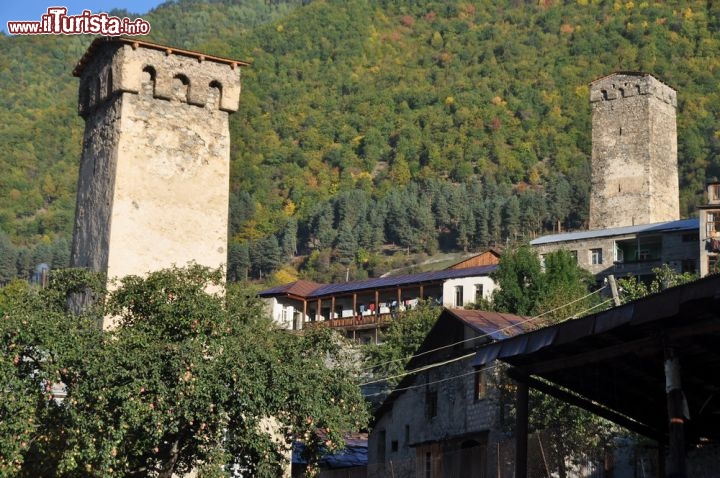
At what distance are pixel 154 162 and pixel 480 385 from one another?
1121 cm

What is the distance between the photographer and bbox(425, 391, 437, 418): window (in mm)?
39812

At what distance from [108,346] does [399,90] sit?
574 ft

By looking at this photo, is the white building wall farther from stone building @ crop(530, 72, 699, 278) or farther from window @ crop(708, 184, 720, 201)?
window @ crop(708, 184, 720, 201)

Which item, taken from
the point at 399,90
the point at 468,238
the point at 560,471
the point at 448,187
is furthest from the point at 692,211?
the point at 560,471

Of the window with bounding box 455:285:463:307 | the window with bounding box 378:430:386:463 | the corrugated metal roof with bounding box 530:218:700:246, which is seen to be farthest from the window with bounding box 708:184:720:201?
the window with bounding box 378:430:386:463

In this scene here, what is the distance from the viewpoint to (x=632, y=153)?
290 ft

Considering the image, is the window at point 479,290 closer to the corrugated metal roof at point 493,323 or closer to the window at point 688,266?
the window at point 688,266

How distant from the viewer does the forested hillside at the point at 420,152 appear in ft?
478

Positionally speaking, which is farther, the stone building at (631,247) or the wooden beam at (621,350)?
the stone building at (631,247)

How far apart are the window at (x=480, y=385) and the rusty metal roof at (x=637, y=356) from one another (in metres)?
13.1

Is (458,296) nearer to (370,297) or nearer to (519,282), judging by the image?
(519,282)

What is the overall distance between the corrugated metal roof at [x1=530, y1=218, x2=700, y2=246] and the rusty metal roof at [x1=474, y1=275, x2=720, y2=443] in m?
53.1

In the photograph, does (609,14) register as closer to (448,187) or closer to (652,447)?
(448,187)

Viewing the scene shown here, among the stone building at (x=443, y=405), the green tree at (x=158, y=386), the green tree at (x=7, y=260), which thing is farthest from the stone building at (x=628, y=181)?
the green tree at (x=7, y=260)
